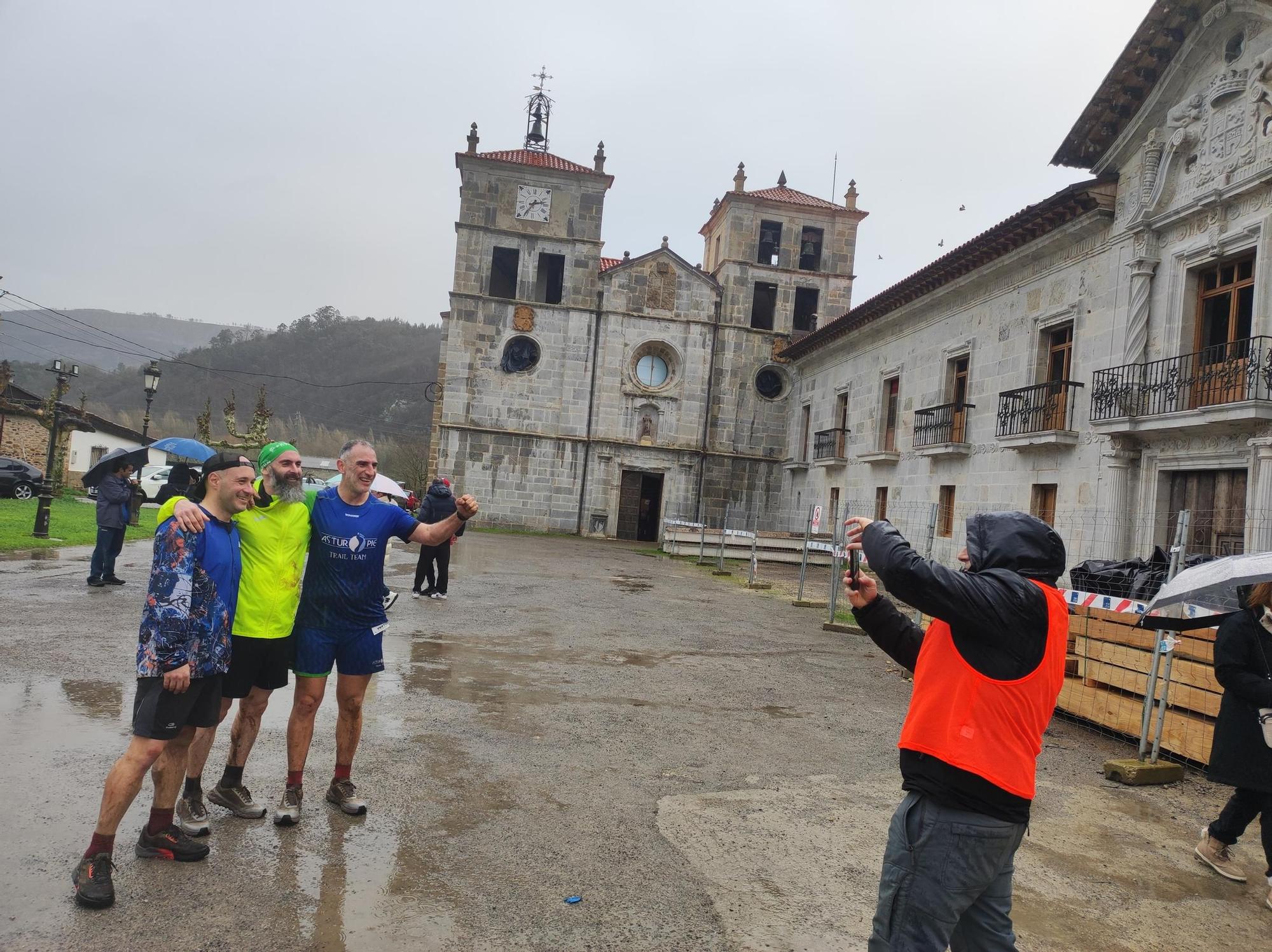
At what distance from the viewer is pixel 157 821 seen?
379cm

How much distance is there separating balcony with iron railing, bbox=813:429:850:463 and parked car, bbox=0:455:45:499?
930 inches

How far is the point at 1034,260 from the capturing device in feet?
59.9

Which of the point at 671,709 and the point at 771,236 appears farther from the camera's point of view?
the point at 771,236

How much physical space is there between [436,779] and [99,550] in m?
8.39

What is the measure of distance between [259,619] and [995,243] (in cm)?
1807

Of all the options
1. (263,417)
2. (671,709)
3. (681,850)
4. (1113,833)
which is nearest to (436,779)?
(681,850)

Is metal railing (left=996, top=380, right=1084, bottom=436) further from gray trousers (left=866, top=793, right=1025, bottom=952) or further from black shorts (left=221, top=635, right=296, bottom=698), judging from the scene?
gray trousers (left=866, top=793, right=1025, bottom=952)

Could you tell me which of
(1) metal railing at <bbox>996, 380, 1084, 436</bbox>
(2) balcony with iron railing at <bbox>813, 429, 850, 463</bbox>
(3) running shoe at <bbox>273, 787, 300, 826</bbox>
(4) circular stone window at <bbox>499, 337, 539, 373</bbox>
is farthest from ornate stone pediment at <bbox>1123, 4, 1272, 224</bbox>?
(4) circular stone window at <bbox>499, 337, 539, 373</bbox>

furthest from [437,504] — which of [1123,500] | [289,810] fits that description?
[1123,500]

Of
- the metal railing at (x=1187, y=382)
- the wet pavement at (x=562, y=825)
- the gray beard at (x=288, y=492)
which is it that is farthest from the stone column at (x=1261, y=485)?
the gray beard at (x=288, y=492)

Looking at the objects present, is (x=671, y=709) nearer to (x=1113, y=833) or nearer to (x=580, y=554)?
(x=1113, y=833)

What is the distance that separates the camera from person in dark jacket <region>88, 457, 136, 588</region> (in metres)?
10.9

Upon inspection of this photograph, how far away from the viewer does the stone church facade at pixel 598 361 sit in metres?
32.4

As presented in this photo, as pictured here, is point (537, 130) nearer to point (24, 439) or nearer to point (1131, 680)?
point (24, 439)
